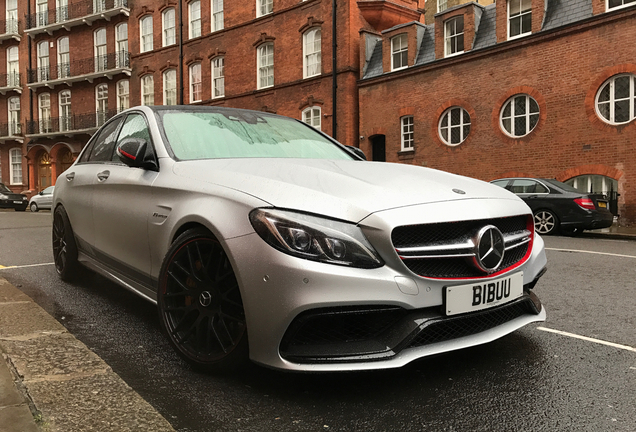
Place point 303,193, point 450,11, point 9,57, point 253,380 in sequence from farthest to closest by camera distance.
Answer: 1. point 9,57
2. point 450,11
3. point 253,380
4. point 303,193

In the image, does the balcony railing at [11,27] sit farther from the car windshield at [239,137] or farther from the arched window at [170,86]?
the car windshield at [239,137]

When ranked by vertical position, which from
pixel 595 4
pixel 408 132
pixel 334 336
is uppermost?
pixel 595 4

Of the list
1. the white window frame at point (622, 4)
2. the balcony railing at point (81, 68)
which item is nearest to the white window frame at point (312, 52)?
the white window frame at point (622, 4)

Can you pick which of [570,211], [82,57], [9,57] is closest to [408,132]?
[570,211]

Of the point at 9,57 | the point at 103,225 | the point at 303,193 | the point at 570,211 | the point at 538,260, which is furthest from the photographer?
the point at 9,57

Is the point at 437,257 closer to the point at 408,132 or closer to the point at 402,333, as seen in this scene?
the point at 402,333

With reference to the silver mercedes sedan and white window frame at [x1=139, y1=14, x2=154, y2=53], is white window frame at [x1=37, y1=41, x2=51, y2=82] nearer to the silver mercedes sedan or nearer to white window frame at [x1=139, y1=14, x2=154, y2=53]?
white window frame at [x1=139, y1=14, x2=154, y2=53]

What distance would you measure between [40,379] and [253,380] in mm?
1005

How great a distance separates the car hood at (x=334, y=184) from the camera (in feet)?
8.57

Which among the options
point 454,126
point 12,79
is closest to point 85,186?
point 454,126

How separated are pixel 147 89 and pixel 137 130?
30.9 metres

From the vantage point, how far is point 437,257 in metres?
2.62

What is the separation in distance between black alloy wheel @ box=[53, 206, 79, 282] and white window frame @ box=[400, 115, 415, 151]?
56.1 ft

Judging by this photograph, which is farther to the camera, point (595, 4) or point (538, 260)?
point (595, 4)
